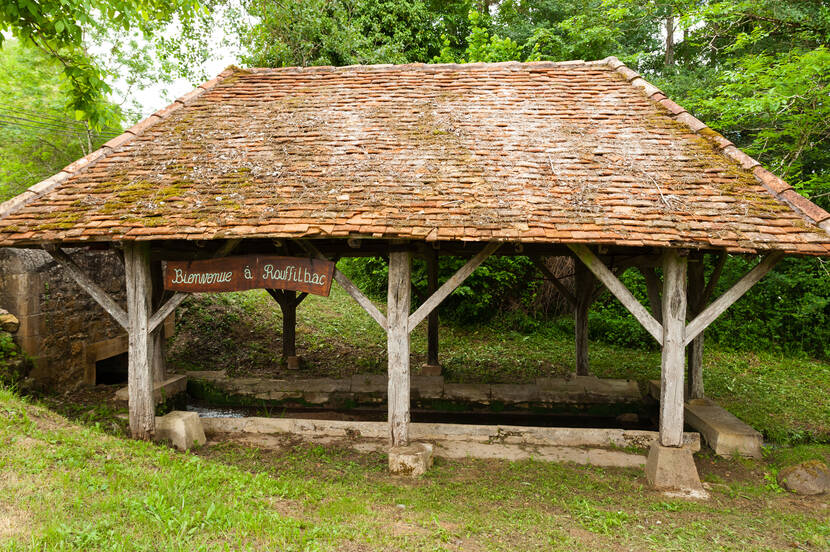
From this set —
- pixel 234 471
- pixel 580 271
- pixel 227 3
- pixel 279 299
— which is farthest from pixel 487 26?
pixel 234 471

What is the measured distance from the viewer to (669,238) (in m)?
4.57

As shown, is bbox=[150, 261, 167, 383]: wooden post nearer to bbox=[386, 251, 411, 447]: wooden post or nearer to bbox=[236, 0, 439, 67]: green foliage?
bbox=[386, 251, 411, 447]: wooden post

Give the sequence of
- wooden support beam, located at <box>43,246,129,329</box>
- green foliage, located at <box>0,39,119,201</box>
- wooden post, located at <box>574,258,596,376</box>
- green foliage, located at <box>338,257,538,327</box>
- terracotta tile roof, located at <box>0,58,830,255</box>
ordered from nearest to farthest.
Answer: terracotta tile roof, located at <box>0,58,830,255</box> < wooden support beam, located at <box>43,246,129,329</box> < wooden post, located at <box>574,258,596,376</box> < green foliage, located at <box>338,257,538,327</box> < green foliage, located at <box>0,39,119,201</box>

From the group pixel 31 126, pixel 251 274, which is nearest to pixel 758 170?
pixel 251 274

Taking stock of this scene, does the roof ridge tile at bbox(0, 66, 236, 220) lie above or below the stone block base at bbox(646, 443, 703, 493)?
above

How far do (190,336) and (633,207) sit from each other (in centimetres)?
903

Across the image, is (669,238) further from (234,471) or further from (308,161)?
(234,471)

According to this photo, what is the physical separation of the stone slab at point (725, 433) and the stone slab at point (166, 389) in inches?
277

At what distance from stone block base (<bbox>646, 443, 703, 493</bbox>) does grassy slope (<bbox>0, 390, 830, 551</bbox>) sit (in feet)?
0.56

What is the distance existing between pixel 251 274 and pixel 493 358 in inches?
262

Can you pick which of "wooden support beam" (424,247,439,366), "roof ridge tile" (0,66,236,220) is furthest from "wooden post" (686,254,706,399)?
"roof ridge tile" (0,66,236,220)

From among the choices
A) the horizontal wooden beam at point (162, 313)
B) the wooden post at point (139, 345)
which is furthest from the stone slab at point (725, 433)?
the wooden post at point (139, 345)

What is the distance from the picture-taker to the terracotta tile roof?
15.6ft

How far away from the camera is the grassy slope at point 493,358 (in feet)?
26.0
